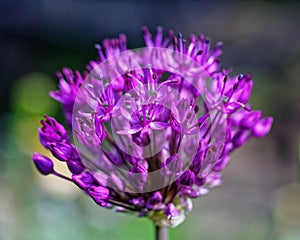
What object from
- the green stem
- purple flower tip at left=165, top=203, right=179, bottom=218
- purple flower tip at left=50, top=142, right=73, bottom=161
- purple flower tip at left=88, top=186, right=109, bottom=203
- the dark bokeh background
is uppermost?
purple flower tip at left=50, top=142, right=73, bottom=161

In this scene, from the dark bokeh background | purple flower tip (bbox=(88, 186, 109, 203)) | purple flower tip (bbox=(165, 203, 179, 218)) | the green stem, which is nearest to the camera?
purple flower tip (bbox=(88, 186, 109, 203))

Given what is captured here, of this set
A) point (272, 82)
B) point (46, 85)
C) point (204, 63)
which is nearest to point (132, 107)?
point (204, 63)

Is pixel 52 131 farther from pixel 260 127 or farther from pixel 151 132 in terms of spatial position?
pixel 260 127

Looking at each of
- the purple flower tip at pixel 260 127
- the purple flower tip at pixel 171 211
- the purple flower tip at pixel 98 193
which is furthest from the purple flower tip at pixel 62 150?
the purple flower tip at pixel 260 127

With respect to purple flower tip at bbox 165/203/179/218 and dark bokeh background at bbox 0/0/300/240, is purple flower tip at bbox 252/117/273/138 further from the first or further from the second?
dark bokeh background at bbox 0/0/300/240

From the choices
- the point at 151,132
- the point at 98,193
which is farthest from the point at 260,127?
the point at 98,193

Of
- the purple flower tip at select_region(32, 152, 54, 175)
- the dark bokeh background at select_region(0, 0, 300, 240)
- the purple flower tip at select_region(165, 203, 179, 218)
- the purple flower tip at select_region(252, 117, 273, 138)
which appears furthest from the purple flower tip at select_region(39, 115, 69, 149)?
the dark bokeh background at select_region(0, 0, 300, 240)
